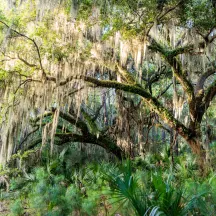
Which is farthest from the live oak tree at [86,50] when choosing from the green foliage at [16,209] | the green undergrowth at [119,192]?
the green foliage at [16,209]

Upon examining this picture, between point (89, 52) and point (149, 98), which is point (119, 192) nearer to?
point (149, 98)

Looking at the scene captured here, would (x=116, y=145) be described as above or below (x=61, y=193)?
above

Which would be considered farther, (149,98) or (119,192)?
(149,98)

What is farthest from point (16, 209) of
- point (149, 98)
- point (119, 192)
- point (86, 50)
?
point (86, 50)

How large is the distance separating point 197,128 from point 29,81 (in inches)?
178

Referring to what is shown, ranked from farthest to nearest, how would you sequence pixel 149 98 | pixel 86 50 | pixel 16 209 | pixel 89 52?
pixel 89 52, pixel 86 50, pixel 149 98, pixel 16 209

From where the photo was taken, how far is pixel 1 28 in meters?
7.54

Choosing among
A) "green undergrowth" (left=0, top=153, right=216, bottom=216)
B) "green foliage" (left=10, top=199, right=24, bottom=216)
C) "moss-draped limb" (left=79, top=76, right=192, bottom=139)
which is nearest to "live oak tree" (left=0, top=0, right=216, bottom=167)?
"moss-draped limb" (left=79, top=76, right=192, bottom=139)

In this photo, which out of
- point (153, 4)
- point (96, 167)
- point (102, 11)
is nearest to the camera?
point (153, 4)

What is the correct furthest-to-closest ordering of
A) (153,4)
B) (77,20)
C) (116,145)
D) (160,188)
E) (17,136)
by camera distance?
(116,145) < (17,136) < (77,20) < (153,4) < (160,188)

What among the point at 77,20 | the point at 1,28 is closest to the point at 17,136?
the point at 1,28

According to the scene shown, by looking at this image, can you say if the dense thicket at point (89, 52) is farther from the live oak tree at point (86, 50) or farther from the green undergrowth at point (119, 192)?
the green undergrowth at point (119, 192)

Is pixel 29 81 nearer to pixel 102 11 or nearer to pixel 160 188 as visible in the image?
pixel 102 11

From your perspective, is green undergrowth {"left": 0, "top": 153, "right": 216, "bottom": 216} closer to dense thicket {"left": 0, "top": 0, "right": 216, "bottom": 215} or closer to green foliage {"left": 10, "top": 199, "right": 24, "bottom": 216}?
green foliage {"left": 10, "top": 199, "right": 24, "bottom": 216}
